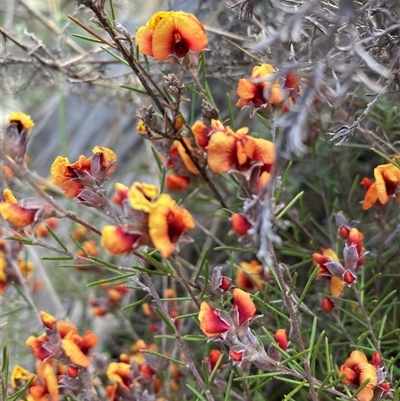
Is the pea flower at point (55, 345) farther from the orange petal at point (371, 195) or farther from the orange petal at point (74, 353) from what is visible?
the orange petal at point (371, 195)

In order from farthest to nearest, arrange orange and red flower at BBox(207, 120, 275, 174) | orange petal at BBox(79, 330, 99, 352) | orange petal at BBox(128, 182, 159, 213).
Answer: orange petal at BBox(79, 330, 99, 352) < orange and red flower at BBox(207, 120, 275, 174) < orange petal at BBox(128, 182, 159, 213)

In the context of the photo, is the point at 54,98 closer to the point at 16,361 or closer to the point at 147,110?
the point at 16,361

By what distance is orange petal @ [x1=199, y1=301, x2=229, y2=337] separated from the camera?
0.68m

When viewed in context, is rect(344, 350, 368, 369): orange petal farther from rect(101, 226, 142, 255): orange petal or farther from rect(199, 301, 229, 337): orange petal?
rect(101, 226, 142, 255): orange petal

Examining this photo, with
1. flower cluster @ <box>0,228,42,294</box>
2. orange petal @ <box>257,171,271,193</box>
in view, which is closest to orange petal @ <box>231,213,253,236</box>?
orange petal @ <box>257,171,271,193</box>

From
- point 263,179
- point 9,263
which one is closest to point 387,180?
point 263,179

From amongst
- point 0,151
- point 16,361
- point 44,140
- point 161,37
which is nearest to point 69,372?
point 0,151

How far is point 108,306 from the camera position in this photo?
4.35 ft

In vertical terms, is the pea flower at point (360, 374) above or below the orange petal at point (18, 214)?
below

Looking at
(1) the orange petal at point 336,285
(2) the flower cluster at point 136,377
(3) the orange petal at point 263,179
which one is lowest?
(2) the flower cluster at point 136,377

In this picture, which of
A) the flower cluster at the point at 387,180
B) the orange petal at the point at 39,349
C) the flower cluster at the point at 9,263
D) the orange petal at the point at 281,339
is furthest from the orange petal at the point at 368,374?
the flower cluster at the point at 9,263

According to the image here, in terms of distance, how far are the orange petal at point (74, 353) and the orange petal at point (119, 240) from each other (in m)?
0.34

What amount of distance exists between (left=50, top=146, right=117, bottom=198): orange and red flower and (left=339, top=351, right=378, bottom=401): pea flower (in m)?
0.43

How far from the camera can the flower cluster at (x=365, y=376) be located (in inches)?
28.8
